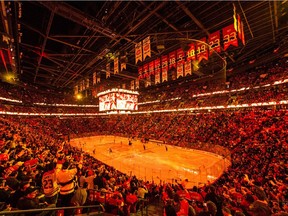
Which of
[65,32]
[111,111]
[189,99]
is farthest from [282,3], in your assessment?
[189,99]

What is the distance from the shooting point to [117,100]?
17812 millimetres

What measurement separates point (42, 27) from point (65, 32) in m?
1.32

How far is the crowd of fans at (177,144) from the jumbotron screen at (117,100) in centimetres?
614

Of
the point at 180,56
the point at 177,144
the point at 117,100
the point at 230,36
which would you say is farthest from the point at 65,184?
the point at 177,144

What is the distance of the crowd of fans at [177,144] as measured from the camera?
397 centimetres

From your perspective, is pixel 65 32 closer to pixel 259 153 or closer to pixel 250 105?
pixel 259 153

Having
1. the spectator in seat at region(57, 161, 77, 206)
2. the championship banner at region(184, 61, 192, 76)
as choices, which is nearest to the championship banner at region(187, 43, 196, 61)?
the championship banner at region(184, 61, 192, 76)

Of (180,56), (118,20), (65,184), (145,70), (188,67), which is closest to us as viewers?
(65,184)

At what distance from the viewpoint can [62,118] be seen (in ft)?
124

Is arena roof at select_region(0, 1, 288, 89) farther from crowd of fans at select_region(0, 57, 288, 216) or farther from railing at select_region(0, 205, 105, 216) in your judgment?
railing at select_region(0, 205, 105, 216)

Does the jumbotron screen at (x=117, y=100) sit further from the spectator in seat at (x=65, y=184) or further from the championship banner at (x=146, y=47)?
the spectator in seat at (x=65, y=184)

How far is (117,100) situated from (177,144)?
1164 centimetres

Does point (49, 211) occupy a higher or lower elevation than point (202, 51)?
lower

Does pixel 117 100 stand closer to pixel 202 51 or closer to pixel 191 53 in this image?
pixel 191 53
